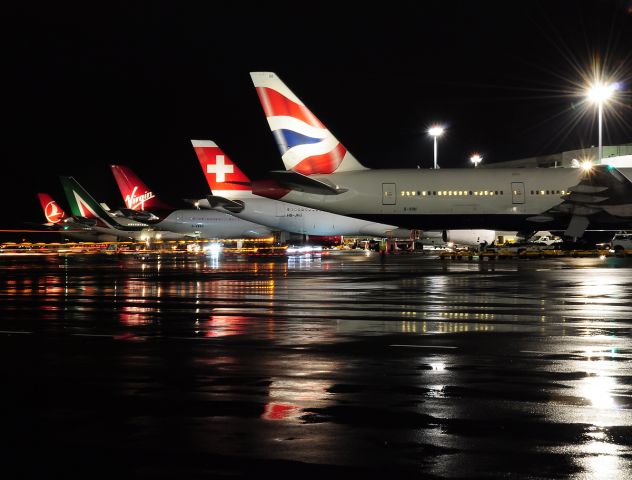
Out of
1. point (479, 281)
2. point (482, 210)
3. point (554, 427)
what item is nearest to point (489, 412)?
point (554, 427)

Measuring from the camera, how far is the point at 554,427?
8.04 meters

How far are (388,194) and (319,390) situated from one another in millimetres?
38117

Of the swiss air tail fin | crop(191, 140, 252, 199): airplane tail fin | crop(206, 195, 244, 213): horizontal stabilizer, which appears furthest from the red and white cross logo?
the swiss air tail fin

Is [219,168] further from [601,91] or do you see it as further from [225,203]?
[601,91]

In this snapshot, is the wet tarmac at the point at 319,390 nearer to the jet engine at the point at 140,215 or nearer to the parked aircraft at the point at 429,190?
the parked aircraft at the point at 429,190

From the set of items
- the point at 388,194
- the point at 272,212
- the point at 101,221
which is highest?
the point at 101,221

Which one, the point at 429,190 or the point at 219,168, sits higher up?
the point at 219,168

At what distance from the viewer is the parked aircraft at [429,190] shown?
4669cm

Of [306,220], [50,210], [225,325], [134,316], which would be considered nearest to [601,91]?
[306,220]

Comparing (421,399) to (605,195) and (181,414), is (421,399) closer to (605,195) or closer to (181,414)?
(181,414)

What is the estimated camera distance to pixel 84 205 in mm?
104375

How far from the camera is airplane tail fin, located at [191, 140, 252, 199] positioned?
5722 centimetres

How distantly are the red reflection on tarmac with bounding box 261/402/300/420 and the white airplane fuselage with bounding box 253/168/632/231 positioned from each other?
124ft

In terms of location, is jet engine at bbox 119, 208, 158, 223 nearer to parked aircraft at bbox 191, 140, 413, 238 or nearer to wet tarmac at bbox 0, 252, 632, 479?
parked aircraft at bbox 191, 140, 413, 238
